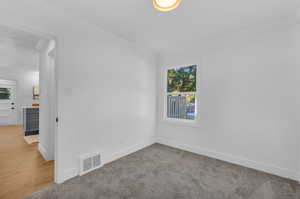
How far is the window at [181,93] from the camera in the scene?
329cm

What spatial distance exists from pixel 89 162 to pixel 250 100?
317 cm

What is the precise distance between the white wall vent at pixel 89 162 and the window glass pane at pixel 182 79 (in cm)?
247

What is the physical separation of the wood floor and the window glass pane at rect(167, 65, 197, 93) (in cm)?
320

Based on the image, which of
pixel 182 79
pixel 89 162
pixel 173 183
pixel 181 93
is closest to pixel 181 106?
pixel 181 93

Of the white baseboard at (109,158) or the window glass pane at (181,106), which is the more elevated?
the window glass pane at (181,106)

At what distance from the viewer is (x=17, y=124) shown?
6.33 m

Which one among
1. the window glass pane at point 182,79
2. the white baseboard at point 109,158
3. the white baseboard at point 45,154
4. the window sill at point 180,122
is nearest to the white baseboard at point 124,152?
the white baseboard at point 109,158

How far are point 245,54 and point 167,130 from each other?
2.49m

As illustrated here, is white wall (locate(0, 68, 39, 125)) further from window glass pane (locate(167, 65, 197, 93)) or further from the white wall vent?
window glass pane (locate(167, 65, 197, 93))

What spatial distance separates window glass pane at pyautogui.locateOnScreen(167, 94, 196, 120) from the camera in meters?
3.29

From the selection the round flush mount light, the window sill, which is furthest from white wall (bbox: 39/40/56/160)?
the window sill

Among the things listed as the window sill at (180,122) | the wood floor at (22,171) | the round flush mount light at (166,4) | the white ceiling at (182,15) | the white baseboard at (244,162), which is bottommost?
the wood floor at (22,171)

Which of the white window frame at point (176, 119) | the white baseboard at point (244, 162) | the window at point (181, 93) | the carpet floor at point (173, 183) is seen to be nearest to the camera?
the carpet floor at point (173, 183)

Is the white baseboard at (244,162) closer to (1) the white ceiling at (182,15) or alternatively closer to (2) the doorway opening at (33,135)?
(1) the white ceiling at (182,15)
